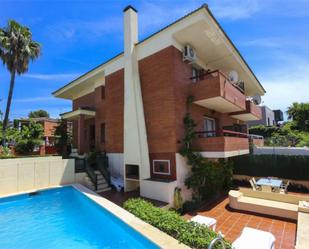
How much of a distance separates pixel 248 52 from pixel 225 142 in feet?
28.6

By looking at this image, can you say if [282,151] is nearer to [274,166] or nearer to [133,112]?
[274,166]

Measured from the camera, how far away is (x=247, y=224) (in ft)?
29.5

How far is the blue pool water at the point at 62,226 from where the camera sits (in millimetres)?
6203

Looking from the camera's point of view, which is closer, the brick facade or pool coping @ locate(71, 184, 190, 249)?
pool coping @ locate(71, 184, 190, 249)

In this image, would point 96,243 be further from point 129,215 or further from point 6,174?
point 6,174

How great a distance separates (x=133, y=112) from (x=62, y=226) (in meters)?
7.13

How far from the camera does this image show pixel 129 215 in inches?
286

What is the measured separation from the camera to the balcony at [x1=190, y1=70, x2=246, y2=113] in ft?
37.7

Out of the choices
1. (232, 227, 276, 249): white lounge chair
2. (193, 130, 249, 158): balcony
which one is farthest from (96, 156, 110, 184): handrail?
(232, 227, 276, 249): white lounge chair

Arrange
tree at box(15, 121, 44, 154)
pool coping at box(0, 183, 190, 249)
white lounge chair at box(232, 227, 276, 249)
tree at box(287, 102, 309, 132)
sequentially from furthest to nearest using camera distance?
tree at box(287, 102, 309, 132) < tree at box(15, 121, 44, 154) < white lounge chair at box(232, 227, 276, 249) < pool coping at box(0, 183, 190, 249)

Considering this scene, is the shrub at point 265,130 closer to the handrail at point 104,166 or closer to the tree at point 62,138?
the handrail at point 104,166

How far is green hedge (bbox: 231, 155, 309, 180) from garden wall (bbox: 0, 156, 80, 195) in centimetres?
1391

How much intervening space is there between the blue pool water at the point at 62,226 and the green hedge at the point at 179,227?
0.70 meters

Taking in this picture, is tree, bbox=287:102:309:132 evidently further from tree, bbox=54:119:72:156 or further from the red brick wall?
tree, bbox=54:119:72:156
